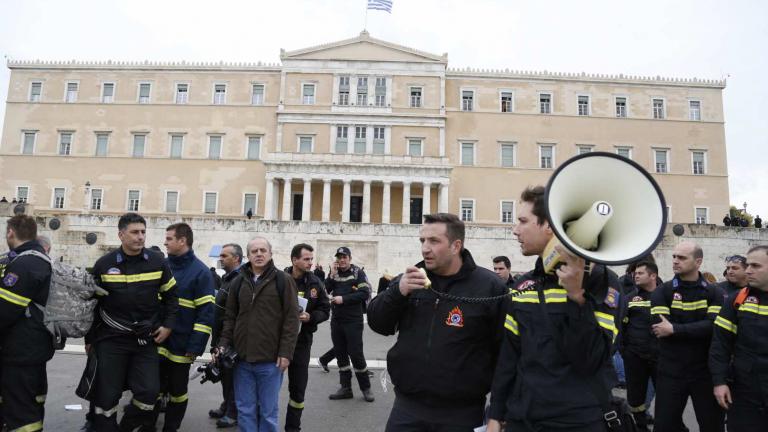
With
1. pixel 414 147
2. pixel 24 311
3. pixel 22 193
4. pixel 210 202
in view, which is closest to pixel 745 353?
pixel 24 311

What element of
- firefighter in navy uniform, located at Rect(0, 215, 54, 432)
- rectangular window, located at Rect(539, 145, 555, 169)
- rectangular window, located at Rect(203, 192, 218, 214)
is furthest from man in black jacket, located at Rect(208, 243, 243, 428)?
rectangular window, located at Rect(539, 145, 555, 169)

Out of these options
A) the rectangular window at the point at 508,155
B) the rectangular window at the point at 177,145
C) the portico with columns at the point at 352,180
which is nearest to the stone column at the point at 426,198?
the portico with columns at the point at 352,180

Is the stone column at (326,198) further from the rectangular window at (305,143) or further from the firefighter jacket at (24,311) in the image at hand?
the firefighter jacket at (24,311)

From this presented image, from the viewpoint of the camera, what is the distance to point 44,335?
13.3 feet

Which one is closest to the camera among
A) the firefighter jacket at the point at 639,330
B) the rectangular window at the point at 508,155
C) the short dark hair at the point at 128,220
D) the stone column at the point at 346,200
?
the short dark hair at the point at 128,220

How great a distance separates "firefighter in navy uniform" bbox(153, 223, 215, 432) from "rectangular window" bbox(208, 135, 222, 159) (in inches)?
1437

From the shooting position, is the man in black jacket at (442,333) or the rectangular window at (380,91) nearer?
the man in black jacket at (442,333)

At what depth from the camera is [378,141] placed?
38.7 metres

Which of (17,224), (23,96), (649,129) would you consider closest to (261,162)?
(23,96)

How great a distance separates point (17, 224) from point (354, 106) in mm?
35671

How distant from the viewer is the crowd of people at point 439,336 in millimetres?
2518

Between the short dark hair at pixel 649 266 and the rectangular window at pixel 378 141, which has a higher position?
the rectangular window at pixel 378 141

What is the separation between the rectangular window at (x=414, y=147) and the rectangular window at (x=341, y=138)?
5.15 metres

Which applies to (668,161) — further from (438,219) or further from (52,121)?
(52,121)
